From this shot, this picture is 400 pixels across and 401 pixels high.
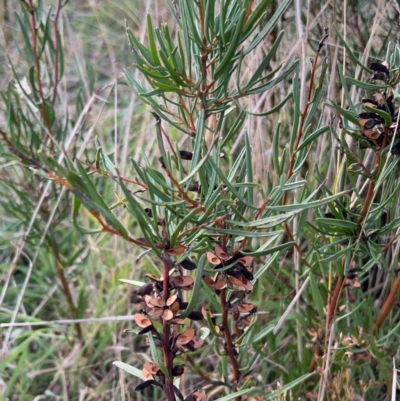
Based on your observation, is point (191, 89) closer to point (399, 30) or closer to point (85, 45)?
point (399, 30)

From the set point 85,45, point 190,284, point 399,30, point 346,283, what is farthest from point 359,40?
point 85,45

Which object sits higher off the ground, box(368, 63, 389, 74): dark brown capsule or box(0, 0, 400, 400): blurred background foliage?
box(368, 63, 389, 74): dark brown capsule

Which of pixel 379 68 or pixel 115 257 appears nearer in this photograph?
pixel 379 68

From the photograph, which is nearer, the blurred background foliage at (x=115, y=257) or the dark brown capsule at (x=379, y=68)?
the dark brown capsule at (x=379, y=68)

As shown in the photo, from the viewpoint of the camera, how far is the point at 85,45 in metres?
2.05

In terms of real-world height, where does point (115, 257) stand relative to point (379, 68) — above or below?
below

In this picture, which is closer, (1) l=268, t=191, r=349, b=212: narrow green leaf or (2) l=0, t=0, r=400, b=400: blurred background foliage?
(1) l=268, t=191, r=349, b=212: narrow green leaf

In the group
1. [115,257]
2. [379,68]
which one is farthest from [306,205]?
[115,257]

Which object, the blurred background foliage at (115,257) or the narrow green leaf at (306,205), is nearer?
the narrow green leaf at (306,205)

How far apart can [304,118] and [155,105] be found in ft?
0.42

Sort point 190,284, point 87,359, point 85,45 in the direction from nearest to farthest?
point 190,284, point 87,359, point 85,45

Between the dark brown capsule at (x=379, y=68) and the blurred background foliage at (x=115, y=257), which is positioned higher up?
the dark brown capsule at (x=379, y=68)

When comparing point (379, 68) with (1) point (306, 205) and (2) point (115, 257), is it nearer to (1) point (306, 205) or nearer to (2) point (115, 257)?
(1) point (306, 205)

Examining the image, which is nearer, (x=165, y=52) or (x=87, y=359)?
(x=165, y=52)
